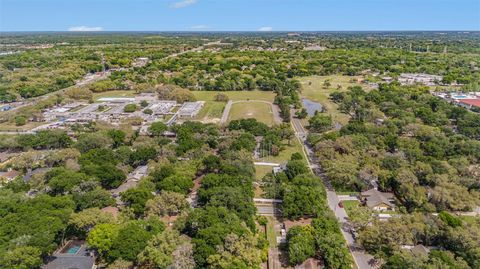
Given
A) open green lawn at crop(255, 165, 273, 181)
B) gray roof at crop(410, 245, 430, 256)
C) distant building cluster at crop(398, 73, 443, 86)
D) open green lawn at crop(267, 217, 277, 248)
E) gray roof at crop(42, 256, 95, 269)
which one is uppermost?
distant building cluster at crop(398, 73, 443, 86)

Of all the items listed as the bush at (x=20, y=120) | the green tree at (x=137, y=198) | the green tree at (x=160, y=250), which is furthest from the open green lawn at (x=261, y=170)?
the bush at (x=20, y=120)

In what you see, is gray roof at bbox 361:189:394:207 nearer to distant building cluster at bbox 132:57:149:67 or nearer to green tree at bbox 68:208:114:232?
green tree at bbox 68:208:114:232

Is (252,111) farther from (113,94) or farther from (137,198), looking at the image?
(137,198)

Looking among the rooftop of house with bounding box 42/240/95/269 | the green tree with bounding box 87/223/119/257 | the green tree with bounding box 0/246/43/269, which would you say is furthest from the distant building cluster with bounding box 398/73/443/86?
the green tree with bounding box 0/246/43/269

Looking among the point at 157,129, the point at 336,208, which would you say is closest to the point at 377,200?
the point at 336,208

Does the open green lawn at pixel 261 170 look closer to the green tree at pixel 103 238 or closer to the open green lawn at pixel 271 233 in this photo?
the open green lawn at pixel 271 233

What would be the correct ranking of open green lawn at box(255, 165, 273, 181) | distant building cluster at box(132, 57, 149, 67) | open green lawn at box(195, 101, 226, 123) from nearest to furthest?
1. open green lawn at box(255, 165, 273, 181)
2. open green lawn at box(195, 101, 226, 123)
3. distant building cluster at box(132, 57, 149, 67)

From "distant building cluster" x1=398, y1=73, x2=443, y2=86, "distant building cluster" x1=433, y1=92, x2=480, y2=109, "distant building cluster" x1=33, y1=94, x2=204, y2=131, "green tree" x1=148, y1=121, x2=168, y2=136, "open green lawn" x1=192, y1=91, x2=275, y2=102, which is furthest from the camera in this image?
"distant building cluster" x1=398, y1=73, x2=443, y2=86
